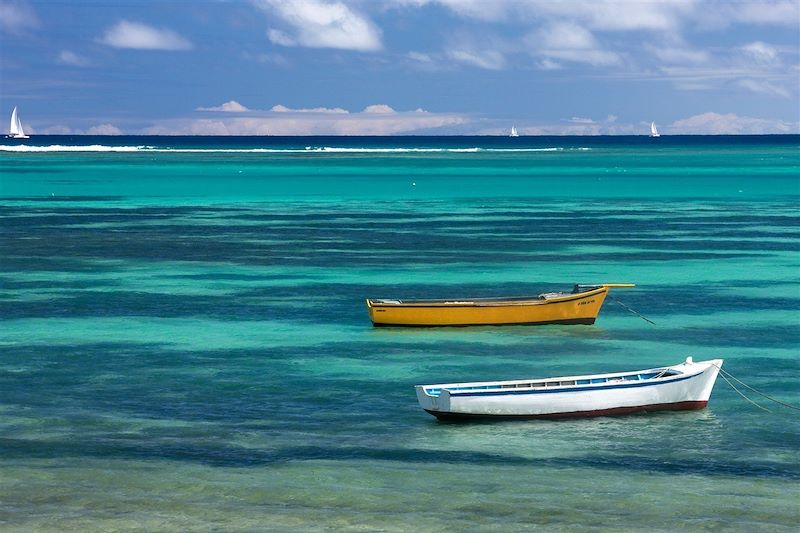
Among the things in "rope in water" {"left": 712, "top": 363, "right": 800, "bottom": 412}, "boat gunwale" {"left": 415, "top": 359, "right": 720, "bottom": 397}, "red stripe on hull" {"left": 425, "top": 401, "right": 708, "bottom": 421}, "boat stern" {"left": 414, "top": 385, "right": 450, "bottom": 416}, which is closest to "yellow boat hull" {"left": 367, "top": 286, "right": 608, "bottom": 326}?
"rope in water" {"left": 712, "top": 363, "right": 800, "bottom": 412}

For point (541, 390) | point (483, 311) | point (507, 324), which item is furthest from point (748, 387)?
point (483, 311)

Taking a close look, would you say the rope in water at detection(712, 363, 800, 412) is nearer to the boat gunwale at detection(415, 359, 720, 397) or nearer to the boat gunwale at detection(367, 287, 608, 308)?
the boat gunwale at detection(415, 359, 720, 397)

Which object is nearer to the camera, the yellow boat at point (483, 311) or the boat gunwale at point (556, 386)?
the boat gunwale at point (556, 386)

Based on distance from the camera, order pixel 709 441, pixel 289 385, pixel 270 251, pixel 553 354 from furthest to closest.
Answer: pixel 270 251
pixel 553 354
pixel 289 385
pixel 709 441

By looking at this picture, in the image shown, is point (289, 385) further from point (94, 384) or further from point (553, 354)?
point (553, 354)

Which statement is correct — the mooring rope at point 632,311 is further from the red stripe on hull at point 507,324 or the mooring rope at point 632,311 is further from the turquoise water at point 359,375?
the red stripe on hull at point 507,324

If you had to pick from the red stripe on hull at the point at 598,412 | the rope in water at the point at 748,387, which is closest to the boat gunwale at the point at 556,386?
the red stripe on hull at the point at 598,412

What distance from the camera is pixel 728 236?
221 ft

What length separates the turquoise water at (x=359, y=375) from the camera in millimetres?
21719

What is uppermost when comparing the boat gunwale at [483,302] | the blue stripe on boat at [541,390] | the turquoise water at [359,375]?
the boat gunwale at [483,302]

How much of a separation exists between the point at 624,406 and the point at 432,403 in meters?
4.19

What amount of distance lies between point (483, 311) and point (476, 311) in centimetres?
21

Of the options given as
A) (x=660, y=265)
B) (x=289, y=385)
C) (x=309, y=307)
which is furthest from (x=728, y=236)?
(x=289, y=385)

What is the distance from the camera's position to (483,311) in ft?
124
